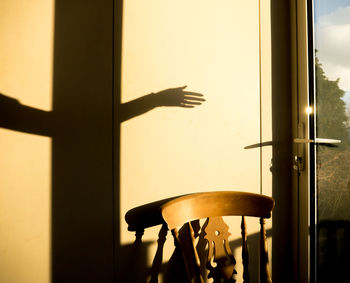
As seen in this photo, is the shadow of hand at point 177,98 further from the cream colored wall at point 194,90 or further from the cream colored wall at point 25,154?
the cream colored wall at point 25,154

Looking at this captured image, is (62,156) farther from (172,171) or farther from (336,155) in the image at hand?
(336,155)

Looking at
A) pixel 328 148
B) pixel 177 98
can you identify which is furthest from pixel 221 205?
pixel 328 148

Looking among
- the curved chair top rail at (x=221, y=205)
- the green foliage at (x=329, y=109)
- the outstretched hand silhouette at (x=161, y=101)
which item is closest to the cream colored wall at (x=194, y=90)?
the outstretched hand silhouette at (x=161, y=101)

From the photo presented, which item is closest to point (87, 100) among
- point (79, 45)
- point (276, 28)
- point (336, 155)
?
point (79, 45)

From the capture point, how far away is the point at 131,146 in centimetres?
131

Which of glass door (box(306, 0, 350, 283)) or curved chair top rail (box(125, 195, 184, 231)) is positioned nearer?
curved chair top rail (box(125, 195, 184, 231))

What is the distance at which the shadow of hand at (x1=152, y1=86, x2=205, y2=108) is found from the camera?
4.44 ft

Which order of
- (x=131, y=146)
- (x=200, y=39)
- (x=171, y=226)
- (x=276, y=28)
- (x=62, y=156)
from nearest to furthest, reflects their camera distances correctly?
(x=171, y=226)
(x=62, y=156)
(x=131, y=146)
(x=200, y=39)
(x=276, y=28)

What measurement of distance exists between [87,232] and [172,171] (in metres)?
0.56

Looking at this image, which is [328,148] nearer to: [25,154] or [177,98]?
[177,98]

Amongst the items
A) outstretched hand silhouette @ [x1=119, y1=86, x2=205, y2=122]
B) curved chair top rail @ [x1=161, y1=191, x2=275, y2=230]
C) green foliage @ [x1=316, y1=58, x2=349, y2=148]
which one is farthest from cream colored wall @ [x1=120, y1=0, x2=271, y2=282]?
green foliage @ [x1=316, y1=58, x2=349, y2=148]

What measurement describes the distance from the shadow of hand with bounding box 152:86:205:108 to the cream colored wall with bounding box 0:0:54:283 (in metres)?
0.57

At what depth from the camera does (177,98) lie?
4.54 feet

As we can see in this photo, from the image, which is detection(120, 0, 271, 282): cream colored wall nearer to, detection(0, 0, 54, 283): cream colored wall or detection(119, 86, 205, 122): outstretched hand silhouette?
detection(119, 86, 205, 122): outstretched hand silhouette
